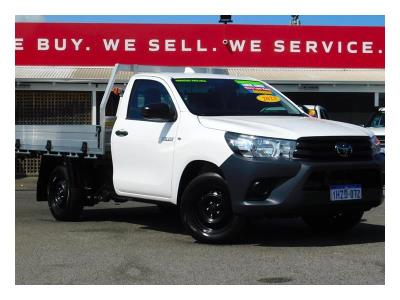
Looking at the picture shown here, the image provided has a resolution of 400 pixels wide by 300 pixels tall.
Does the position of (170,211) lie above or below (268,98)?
below

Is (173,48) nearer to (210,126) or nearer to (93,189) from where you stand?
(93,189)

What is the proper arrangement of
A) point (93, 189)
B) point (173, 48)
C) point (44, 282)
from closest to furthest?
point (44, 282)
point (93, 189)
point (173, 48)

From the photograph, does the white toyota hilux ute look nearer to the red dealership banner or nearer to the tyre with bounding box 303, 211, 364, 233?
the tyre with bounding box 303, 211, 364, 233

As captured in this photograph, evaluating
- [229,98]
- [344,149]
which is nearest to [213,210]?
[344,149]

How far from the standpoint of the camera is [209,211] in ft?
28.1

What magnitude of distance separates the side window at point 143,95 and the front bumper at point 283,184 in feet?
5.73

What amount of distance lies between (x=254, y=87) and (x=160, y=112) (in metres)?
1.44

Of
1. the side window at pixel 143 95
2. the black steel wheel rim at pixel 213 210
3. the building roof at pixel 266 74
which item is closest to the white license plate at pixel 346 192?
the black steel wheel rim at pixel 213 210

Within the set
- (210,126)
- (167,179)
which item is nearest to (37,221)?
(167,179)

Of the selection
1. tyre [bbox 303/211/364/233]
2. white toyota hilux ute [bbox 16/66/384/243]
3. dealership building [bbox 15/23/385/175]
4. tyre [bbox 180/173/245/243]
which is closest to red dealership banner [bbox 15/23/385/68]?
dealership building [bbox 15/23/385/175]

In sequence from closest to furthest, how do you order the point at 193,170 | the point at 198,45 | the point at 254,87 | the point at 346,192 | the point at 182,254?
the point at 182,254 → the point at 346,192 → the point at 193,170 → the point at 254,87 → the point at 198,45

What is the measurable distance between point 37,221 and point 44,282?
458cm

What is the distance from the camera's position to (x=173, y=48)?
2339cm

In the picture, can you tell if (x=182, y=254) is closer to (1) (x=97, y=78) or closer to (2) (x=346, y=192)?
(2) (x=346, y=192)
